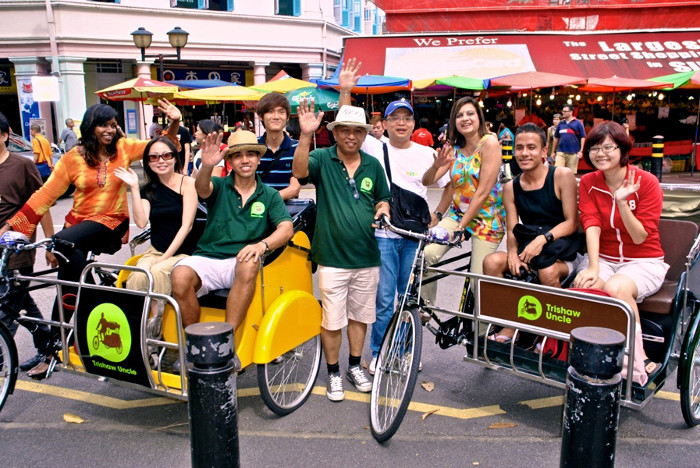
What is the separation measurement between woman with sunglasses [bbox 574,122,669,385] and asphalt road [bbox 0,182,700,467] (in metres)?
0.66

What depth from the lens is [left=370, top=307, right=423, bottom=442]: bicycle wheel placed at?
352 cm

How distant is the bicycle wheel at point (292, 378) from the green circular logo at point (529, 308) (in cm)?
145

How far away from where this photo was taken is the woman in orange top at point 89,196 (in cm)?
420

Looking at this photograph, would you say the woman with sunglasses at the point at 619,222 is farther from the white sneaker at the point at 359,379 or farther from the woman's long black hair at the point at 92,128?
the woman's long black hair at the point at 92,128

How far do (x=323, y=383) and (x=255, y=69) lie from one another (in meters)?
23.5

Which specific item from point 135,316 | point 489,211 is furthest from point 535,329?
point 135,316

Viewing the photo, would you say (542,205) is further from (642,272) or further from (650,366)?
(650,366)

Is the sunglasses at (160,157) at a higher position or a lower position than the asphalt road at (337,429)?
higher

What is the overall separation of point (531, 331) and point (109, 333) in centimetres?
235

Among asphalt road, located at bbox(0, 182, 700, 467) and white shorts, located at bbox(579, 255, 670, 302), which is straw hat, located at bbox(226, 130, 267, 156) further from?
white shorts, located at bbox(579, 255, 670, 302)

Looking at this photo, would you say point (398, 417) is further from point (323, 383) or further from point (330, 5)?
point (330, 5)

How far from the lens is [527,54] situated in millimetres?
18750

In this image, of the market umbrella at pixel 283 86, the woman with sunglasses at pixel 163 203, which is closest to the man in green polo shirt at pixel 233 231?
the woman with sunglasses at pixel 163 203

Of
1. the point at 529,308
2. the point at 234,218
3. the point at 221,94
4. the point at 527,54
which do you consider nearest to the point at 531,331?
the point at 529,308
